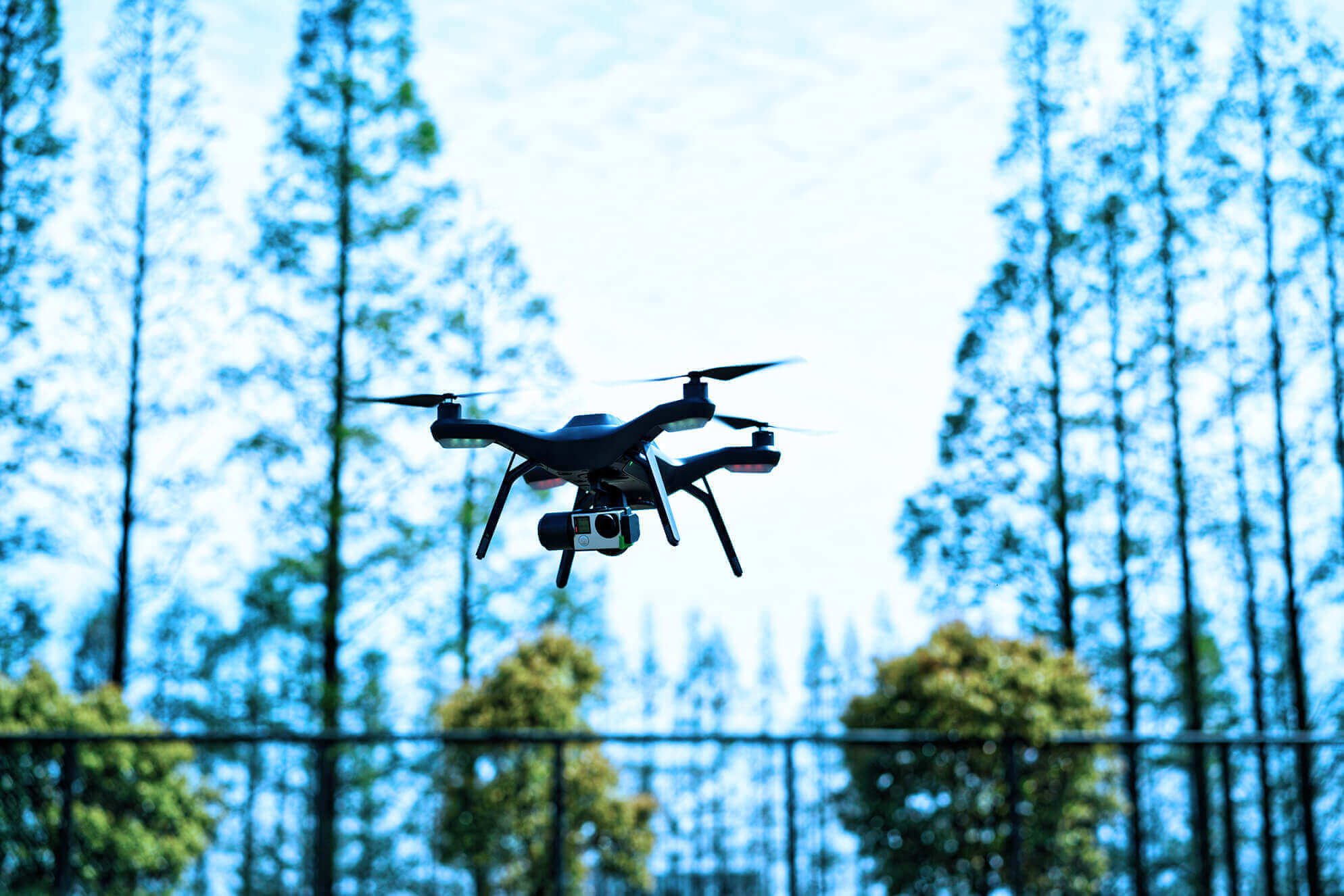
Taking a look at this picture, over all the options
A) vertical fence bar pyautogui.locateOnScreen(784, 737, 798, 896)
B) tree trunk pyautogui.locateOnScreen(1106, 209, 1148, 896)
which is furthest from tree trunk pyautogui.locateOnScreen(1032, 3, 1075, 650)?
vertical fence bar pyautogui.locateOnScreen(784, 737, 798, 896)

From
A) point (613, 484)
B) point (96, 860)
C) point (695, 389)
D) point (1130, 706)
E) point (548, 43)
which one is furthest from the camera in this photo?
point (1130, 706)

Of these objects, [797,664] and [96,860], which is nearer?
[96,860]

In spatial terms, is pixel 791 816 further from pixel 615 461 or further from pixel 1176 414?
pixel 1176 414

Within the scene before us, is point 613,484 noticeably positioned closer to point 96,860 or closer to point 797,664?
point 96,860

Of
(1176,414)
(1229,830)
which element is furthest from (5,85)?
(1229,830)

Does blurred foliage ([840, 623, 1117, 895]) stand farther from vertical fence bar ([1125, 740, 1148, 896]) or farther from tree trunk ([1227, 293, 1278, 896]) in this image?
tree trunk ([1227, 293, 1278, 896])

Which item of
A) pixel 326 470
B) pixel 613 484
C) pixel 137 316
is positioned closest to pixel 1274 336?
pixel 326 470
